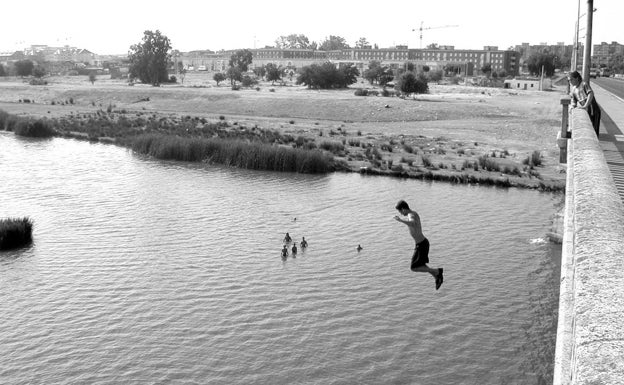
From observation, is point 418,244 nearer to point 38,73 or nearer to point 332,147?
point 332,147

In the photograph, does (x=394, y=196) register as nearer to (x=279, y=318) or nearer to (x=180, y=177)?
(x=180, y=177)

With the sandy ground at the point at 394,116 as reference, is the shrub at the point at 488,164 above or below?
below

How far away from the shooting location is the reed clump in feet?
154

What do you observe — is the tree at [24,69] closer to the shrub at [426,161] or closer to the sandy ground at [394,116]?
the sandy ground at [394,116]

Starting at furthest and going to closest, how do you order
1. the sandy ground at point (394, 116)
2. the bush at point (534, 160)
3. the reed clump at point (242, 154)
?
1. the sandy ground at point (394, 116)
2. the bush at point (534, 160)
3. the reed clump at point (242, 154)

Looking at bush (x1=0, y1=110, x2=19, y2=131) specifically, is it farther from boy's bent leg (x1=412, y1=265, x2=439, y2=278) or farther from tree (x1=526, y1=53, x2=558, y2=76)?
tree (x1=526, y1=53, x2=558, y2=76)

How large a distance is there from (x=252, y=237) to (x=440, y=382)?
14005 mm

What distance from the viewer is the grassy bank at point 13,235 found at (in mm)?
28906

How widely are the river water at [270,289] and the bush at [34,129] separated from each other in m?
23.8

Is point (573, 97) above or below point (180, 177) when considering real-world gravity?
above

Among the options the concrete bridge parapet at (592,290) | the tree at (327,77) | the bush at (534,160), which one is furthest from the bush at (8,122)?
the concrete bridge parapet at (592,290)

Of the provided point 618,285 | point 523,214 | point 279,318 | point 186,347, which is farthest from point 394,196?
point 618,285

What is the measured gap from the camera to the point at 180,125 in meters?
68.2

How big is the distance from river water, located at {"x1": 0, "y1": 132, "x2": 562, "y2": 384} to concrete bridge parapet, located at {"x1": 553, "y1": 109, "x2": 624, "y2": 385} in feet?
23.8
